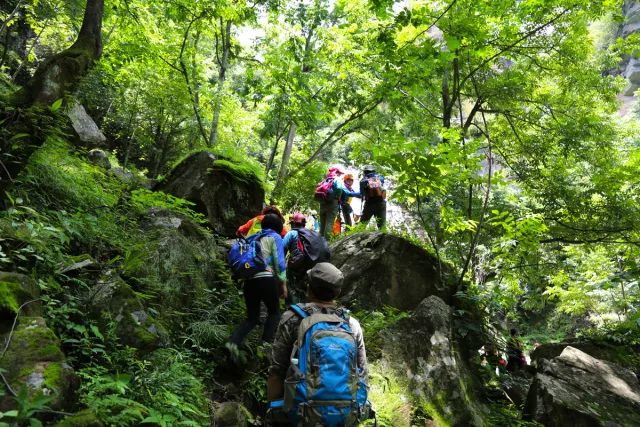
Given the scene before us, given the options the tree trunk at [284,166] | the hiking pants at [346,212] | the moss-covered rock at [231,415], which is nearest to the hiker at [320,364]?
the moss-covered rock at [231,415]

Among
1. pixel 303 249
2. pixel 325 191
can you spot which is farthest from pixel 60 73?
pixel 325 191

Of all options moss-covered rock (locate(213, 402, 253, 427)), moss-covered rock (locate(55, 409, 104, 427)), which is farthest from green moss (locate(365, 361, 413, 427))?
moss-covered rock (locate(55, 409, 104, 427))

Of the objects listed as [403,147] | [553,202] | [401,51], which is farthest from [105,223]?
[553,202]

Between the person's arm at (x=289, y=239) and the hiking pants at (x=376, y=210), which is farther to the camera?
the hiking pants at (x=376, y=210)

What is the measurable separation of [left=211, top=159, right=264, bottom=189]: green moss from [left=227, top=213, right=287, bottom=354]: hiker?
13.0 feet

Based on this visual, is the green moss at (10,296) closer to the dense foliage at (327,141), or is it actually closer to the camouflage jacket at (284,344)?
the dense foliage at (327,141)

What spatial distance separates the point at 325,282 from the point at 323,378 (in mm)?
726

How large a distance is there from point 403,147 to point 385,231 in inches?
89.0

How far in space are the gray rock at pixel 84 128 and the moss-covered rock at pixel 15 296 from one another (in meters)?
9.93

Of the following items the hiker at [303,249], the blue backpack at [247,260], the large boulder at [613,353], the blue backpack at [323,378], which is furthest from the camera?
the large boulder at [613,353]

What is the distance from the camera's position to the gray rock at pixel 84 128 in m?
11.8

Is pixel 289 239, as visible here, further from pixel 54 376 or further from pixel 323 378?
pixel 54 376

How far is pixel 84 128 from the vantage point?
39.7 ft

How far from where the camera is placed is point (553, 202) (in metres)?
10.1
